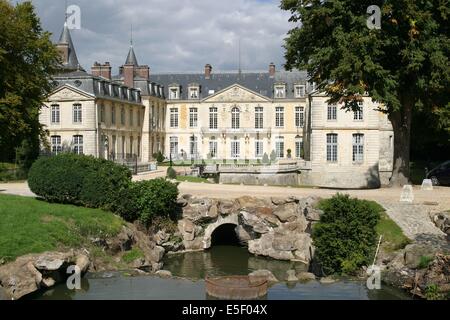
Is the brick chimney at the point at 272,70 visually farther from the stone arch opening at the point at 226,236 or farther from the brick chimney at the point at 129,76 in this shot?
the stone arch opening at the point at 226,236

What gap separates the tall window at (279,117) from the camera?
50.2 meters

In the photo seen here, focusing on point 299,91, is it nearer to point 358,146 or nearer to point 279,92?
point 279,92

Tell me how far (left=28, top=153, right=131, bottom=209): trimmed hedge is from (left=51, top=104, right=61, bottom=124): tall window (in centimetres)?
2427

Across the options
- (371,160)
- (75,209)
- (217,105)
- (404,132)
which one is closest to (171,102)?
(217,105)

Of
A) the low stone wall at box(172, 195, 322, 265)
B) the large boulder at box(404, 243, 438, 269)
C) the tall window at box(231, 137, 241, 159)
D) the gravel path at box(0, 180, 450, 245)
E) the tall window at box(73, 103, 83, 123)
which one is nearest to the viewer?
the large boulder at box(404, 243, 438, 269)

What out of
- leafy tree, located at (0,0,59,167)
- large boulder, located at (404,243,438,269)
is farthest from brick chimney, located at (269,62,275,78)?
large boulder, located at (404,243,438,269)

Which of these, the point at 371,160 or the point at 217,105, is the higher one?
the point at 217,105

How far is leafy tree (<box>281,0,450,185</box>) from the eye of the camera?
19.2 metres

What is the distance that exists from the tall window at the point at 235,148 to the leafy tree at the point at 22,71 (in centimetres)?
2280

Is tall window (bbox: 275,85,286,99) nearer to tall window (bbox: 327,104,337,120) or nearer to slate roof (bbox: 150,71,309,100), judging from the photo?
slate roof (bbox: 150,71,309,100)

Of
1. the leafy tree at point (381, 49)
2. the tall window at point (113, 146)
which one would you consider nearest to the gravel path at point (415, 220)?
the leafy tree at point (381, 49)
